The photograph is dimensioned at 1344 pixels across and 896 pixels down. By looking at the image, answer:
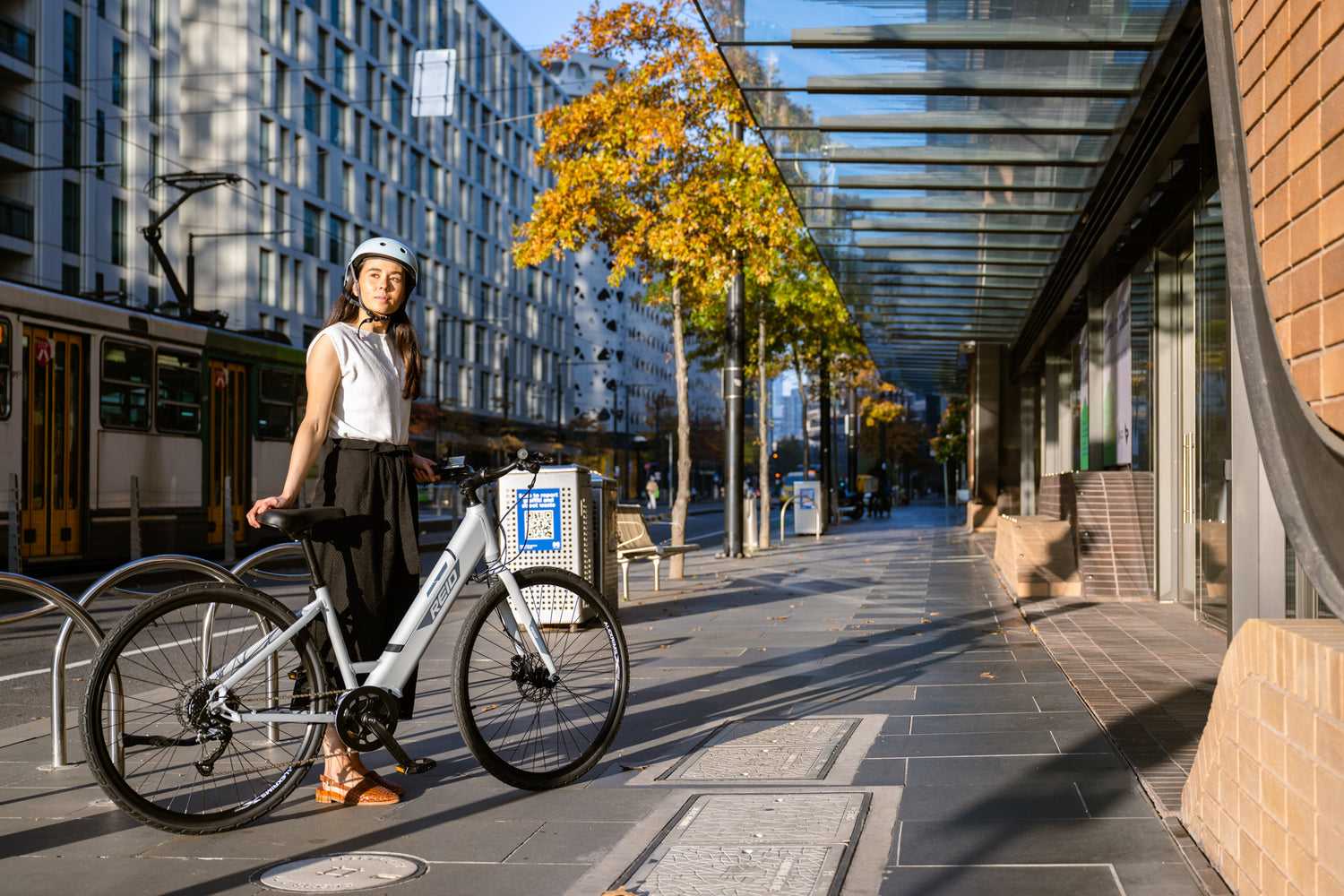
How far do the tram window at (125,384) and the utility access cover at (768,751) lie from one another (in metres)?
12.8

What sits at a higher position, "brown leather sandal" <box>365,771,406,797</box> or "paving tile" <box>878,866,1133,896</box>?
"paving tile" <box>878,866,1133,896</box>

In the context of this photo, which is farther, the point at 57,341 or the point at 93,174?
the point at 93,174

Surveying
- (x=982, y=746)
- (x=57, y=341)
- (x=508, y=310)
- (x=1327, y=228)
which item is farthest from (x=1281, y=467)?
(x=508, y=310)

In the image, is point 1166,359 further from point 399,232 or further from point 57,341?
point 399,232

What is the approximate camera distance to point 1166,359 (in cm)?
1155

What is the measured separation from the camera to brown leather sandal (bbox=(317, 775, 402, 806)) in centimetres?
475

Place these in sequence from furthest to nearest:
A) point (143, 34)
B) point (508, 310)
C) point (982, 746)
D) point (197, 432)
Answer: point (508, 310), point (143, 34), point (197, 432), point (982, 746)

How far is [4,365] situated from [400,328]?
11567 mm

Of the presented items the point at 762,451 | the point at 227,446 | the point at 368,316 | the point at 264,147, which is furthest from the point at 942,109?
the point at 264,147

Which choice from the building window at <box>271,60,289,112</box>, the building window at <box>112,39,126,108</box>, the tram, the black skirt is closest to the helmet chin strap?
the black skirt

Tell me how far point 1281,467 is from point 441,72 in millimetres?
36178

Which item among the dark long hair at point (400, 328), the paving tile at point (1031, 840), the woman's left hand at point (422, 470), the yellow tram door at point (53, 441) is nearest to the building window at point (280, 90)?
the yellow tram door at point (53, 441)

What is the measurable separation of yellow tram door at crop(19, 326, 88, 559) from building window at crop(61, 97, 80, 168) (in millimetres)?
27476

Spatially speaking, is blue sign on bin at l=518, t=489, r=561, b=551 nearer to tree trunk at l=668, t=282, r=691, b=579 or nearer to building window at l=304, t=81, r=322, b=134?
tree trunk at l=668, t=282, r=691, b=579
